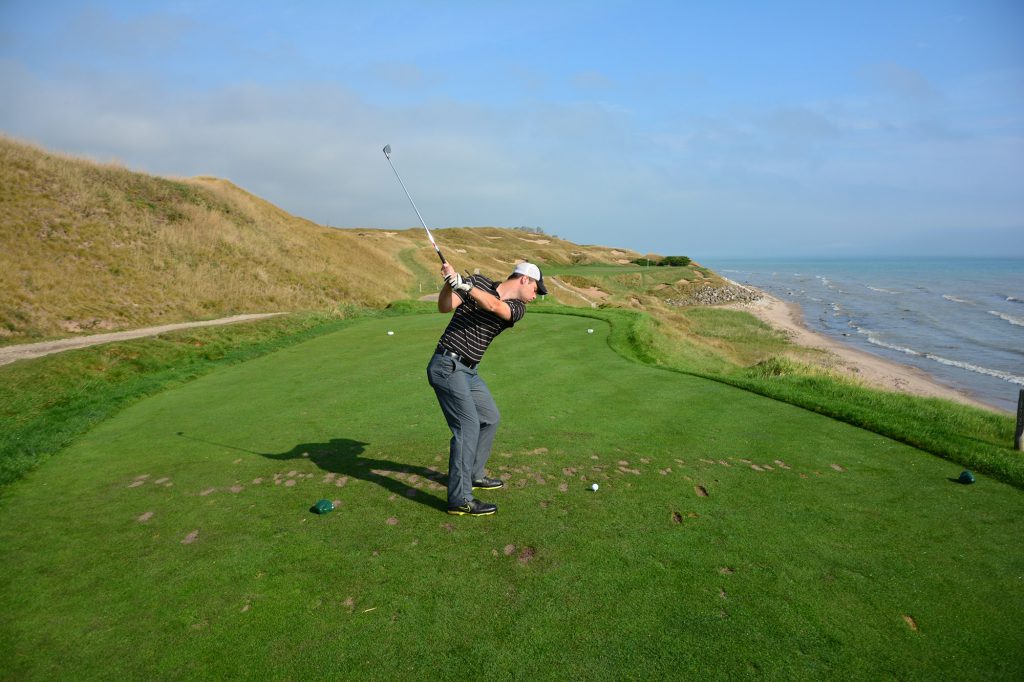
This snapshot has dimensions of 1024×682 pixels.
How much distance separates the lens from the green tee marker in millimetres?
5738

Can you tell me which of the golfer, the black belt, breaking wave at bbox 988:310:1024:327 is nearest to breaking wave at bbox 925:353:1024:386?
breaking wave at bbox 988:310:1024:327

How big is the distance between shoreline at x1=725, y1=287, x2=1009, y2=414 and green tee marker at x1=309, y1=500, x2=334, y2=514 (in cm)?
1975

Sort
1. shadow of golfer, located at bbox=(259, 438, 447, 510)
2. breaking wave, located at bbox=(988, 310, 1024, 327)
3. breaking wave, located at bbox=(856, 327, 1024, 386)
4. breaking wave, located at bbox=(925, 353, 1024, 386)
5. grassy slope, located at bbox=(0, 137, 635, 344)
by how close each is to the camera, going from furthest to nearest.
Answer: breaking wave, located at bbox=(988, 310, 1024, 327), breaking wave, located at bbox=(856, 327, 1024, 386), breaking wave, located at bbox=(925, 353, 1024, 386), grassy slope, located at bbox=(0, 137, 635, 344), shadow of golfer, located at bbox=(259, 438, 447, 510)

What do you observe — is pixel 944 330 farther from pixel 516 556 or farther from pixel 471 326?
pixel 516 556

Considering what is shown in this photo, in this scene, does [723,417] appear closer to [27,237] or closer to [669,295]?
[27,237]

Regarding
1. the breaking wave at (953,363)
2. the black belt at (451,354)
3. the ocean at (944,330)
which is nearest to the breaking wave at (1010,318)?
the ocean at (944,330)

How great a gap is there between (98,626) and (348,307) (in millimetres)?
25346

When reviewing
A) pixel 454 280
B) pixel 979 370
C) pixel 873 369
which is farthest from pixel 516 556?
pixel 979 370

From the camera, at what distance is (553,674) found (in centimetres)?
362

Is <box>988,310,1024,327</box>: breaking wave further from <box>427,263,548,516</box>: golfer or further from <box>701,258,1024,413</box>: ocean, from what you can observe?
<box>427,263,548,516</box>: golfer

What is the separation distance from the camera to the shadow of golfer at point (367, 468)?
627 cm

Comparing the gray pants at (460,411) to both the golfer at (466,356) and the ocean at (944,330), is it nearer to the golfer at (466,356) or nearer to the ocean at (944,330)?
the golfer at (466,356)

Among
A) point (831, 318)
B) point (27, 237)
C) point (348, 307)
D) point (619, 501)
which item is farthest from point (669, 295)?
point (619, 501)

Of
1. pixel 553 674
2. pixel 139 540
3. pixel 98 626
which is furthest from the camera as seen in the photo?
pixel 139 540
